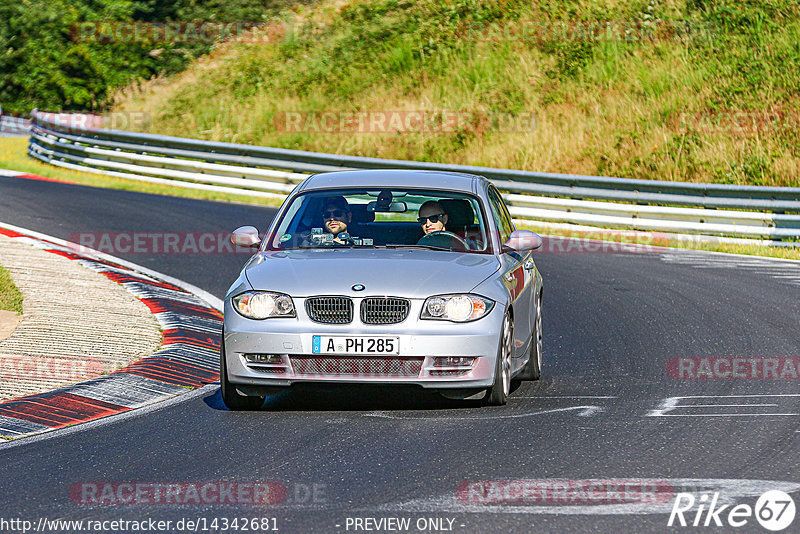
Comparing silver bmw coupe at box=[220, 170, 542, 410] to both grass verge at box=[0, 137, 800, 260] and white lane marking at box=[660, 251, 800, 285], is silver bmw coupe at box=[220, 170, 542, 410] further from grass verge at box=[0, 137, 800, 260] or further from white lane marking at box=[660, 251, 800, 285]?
grass verge at box=[0, 137, 800, 260]

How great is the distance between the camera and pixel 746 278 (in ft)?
52.5

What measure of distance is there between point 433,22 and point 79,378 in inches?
1161

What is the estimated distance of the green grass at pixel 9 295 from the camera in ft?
40.0

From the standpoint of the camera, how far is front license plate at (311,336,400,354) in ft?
25.8

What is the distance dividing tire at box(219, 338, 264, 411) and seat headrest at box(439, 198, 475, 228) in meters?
1.99

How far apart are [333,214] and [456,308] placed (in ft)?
5.22

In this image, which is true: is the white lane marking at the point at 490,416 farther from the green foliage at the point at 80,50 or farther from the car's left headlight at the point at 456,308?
the green foliage at the point at 80,50

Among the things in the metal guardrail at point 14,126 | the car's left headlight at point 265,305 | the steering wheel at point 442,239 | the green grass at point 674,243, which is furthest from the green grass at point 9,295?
the metal guardrail at point 14,126

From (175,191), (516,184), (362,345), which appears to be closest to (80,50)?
(175,191)

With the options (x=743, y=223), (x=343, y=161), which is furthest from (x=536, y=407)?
(x=343, y=161)

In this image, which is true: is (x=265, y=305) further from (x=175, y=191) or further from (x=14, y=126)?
(x=14, y=126)

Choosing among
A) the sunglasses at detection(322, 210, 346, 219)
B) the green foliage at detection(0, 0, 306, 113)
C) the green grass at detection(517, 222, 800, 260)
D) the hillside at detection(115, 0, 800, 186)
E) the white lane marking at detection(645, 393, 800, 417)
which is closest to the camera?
the white lane marking at detection(645, 393, 800, 417)

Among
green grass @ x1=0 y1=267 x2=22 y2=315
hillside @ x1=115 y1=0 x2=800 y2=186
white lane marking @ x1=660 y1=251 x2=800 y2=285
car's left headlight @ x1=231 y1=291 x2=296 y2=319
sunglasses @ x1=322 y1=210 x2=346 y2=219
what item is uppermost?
sunglasses @ x1=322 y1=210 x2=346 y2=219

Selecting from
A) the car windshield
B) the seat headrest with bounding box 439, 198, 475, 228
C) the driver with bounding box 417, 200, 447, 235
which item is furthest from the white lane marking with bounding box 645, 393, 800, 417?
the driver with bounding box 417, 200, 447, 235
